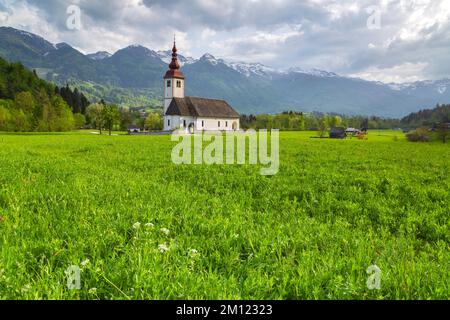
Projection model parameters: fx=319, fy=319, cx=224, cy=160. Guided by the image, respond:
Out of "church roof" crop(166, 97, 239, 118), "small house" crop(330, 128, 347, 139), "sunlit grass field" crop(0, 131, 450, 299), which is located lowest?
"sunlit grass field" crop(0, 131, 450, 299)

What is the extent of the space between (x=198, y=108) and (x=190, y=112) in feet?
10.3

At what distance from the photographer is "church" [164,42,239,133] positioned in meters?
104

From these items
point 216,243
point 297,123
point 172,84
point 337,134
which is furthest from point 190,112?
point 216,243

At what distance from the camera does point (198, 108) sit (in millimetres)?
107750

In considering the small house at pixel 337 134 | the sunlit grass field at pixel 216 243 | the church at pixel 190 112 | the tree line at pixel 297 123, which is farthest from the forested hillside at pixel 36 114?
the sunlit grass field at pixel 216 243

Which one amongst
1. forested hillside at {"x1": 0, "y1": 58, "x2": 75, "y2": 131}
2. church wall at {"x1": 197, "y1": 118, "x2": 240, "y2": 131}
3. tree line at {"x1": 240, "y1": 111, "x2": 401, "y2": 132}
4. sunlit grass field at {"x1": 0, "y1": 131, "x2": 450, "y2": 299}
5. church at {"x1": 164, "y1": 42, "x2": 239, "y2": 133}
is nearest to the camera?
sunlit grass field at {"x1": 0, "y1": 131, "x2": 450, "y2": 299}

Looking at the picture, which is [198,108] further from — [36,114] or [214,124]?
[36,114]

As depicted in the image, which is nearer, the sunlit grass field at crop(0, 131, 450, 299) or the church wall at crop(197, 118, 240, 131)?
the sunlit grass field at crop(0, 131, 450, 299)

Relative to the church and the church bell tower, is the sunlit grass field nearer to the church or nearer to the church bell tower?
the church

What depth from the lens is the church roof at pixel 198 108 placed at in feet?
343

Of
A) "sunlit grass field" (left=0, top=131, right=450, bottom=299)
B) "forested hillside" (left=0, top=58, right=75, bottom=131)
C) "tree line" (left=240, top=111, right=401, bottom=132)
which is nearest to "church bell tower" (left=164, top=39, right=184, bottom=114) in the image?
"forested hillside" (left=0, top=58, right=75, bottom=131)

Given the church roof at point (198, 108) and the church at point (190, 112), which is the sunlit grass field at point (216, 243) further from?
the church roof at point (198, 108)

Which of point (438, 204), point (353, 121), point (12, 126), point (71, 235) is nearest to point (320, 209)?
point (438, 204)

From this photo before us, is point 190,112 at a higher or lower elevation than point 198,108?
lower
